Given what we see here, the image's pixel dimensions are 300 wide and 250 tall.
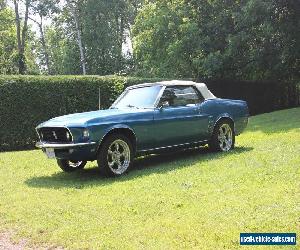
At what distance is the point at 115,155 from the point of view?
8.64 metres

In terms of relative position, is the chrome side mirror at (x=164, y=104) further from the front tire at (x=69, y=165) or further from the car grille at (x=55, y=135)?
the car grille at (x=55, y=135)

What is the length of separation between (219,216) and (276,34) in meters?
22.8

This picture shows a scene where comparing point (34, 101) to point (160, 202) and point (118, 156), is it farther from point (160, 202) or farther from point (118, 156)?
point (160, 202)

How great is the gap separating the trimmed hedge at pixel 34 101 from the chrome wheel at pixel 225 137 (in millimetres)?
7077

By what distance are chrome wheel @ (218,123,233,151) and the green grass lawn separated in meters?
0.85

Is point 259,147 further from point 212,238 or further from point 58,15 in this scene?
point 58,15

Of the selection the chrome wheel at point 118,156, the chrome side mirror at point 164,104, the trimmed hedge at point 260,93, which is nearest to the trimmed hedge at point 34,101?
the chrome side mirror at point 164,104

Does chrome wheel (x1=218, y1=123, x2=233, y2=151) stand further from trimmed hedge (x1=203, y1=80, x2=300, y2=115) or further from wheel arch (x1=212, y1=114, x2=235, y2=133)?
trimmed hedge (x1=203, y1=80, x2=300, y2=115)

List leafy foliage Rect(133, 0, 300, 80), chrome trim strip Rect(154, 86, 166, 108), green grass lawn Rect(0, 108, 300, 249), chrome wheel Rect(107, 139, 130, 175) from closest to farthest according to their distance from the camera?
green grass lawn Rect(0, 108, 300, 249) → chrome wheel Rect(107, 139, 130, 175) → chrome trim strip Rect(154, 86, 166, 108) → leafy foliage Rect(133, 0, 300, 80)

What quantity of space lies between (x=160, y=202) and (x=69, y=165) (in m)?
3.74

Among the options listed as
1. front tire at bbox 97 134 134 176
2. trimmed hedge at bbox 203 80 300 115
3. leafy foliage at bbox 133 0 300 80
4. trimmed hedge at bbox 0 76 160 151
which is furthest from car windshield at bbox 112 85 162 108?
leafy foliage at bbox 133 0 300 80

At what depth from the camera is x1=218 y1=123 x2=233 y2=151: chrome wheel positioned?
1081 cm

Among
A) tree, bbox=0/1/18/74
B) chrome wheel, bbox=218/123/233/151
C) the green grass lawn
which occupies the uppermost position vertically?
tree, bbox=0/1/18/74

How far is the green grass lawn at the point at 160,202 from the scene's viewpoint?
4.96 metres
